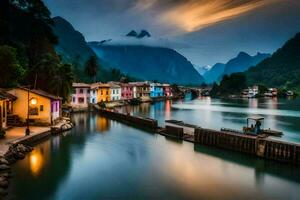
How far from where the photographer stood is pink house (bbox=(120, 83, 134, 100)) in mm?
134125

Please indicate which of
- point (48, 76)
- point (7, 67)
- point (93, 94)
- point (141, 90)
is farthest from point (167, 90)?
point (7, 67)

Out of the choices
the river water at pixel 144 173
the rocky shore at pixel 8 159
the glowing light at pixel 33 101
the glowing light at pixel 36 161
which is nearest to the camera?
the rocky shore at pixel 8 159

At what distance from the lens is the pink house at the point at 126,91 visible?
134m

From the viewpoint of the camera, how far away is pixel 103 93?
375 feet

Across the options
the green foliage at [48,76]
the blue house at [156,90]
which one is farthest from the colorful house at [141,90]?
the green foliage at [48,76]

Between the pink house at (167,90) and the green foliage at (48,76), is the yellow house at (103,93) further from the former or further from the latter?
the pink house at (167,90)

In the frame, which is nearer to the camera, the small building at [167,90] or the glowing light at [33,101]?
the glowing light at [33,101]

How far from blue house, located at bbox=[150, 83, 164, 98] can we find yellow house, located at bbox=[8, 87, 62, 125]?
116 meters

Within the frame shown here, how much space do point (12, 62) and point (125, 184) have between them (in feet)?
115

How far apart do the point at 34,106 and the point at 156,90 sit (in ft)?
414

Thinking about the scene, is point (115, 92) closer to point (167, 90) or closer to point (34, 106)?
point (167, 90)

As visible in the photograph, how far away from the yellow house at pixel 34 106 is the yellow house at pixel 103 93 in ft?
205

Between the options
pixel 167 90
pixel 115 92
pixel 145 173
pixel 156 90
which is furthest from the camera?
pixel 167 90

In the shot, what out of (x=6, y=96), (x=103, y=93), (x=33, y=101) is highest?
(x=103, y=93)
